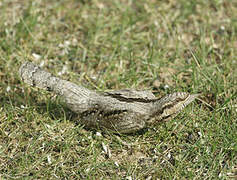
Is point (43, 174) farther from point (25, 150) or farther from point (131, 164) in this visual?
point (131, 164)

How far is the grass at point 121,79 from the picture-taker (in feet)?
15.9

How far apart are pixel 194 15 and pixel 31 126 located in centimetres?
361

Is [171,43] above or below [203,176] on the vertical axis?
above

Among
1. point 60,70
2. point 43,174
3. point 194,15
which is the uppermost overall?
point 194,15

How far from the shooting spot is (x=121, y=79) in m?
5.91

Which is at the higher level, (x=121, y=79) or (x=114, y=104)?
(x=114, y=104)

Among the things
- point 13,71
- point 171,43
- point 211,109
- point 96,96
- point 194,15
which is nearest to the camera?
point 96,96

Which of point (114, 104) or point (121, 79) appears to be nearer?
point (114, 104)

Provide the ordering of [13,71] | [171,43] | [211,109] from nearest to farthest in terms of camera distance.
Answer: [211,109] → [13,71] → [171,43]

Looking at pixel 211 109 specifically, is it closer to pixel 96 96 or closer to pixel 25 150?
pixel 96 96

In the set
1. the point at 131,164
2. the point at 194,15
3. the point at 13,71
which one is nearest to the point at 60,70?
the point at 13,71

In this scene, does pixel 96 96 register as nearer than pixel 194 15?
Yes

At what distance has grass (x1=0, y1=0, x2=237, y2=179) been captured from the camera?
485cm

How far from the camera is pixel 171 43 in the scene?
670cm
